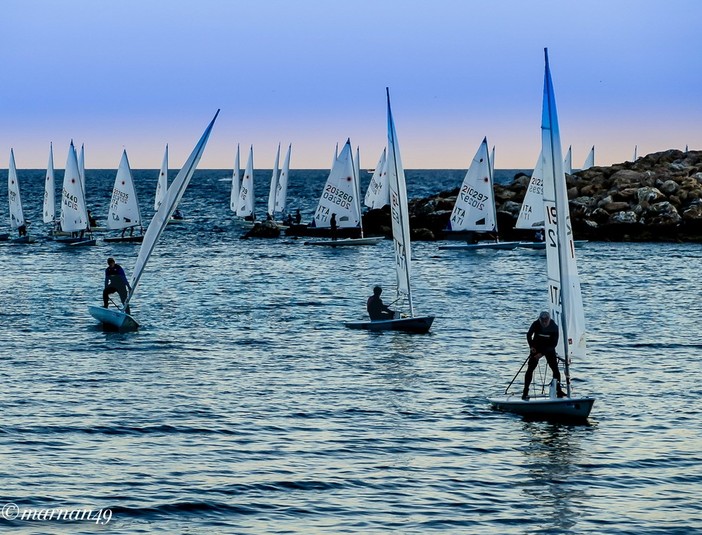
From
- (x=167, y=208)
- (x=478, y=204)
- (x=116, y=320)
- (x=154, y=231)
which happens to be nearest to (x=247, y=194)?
(x=478, y=204)

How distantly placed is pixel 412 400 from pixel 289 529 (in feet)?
33.2

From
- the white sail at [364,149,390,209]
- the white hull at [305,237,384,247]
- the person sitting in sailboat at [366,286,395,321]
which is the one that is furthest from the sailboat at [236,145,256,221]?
the person sitting in sailboat at [366,286,395,321]

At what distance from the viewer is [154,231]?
3931 centimetres

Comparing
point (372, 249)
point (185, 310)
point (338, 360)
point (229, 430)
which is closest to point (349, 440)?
point (229, 430)

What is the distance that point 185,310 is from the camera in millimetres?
47594

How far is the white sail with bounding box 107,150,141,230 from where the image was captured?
269 ft

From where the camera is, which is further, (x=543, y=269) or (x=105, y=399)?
(x=543, y=269)

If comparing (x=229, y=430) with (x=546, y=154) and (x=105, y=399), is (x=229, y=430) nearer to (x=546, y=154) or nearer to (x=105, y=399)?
(x=105, y=399)

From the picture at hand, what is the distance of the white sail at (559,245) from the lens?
25.1 meters

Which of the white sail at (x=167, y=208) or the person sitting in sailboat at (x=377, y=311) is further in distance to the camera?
the person sitting in sailboat at (x=377, y=311)

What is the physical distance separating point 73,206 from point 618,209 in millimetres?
40580

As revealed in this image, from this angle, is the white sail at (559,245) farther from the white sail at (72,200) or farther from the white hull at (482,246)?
the white sail at (72,200)

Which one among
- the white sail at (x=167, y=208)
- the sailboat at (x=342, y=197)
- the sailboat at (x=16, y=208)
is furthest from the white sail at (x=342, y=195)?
the white sail at (x=167, y=208)

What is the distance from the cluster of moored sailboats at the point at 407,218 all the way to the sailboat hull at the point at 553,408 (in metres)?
0.02
